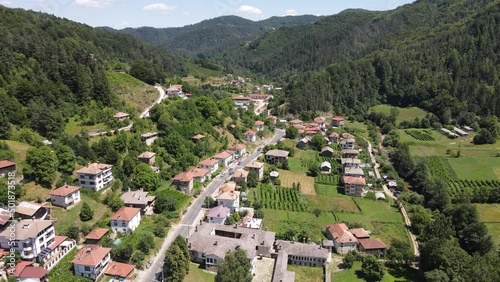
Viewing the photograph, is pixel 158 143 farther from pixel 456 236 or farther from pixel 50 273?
pixel 456 236

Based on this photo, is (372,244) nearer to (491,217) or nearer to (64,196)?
(491,217)

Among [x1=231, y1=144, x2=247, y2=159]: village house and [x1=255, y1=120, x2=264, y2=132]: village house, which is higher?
[x1=255, y1=120, x2=264, y2=132]: village house

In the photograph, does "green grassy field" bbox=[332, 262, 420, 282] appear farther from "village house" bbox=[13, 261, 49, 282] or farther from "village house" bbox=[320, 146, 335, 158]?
"village house" bbox=[320, 146, 335, 158]

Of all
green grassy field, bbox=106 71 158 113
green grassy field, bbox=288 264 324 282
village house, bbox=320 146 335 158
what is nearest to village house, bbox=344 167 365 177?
village house, bbox=320 146 335 158

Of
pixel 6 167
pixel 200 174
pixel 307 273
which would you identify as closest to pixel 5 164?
pixel 6 167

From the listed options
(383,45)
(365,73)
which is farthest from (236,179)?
(383,45)

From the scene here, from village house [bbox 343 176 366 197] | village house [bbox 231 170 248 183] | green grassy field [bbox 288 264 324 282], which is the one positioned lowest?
green grassy field [bbox 288 264 324 282]
